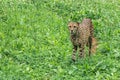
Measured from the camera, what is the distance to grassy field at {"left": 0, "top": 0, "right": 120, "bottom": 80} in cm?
902

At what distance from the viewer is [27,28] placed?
1220cm

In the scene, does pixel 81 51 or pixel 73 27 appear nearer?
pixel 73 27

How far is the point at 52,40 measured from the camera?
11414 millimetres

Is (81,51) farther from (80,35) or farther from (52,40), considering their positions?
(52,40)

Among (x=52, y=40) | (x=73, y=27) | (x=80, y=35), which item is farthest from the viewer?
(x=52, y=40)

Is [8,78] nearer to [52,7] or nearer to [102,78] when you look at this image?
[102,78]

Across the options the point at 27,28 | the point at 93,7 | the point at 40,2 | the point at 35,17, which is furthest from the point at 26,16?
the point at 93,7

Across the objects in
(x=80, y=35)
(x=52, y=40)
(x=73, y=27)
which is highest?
(x=73, y=27)

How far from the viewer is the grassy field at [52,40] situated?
9016mm

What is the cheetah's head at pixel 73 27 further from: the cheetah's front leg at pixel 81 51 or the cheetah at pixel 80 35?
the cheetah's front leg at pixel 81 51

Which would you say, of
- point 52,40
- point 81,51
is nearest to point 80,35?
point 81,51

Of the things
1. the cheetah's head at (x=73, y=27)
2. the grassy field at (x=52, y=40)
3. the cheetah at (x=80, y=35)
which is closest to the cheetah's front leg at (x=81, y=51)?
the cheetah at (x=80, y=35)

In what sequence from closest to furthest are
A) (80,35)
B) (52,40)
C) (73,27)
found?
(73,27), (80,35), (52,40)

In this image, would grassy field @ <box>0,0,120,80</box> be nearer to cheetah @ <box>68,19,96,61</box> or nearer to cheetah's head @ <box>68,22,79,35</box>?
cheetah @ <box>68,19,96,61</box>
